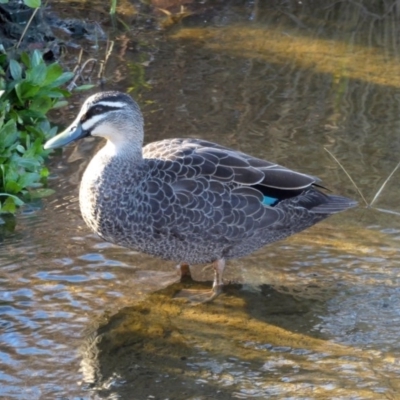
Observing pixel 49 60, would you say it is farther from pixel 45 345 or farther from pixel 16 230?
pixel 45 345

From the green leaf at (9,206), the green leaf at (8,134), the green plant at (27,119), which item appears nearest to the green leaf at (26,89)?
the green plant at (27,119)

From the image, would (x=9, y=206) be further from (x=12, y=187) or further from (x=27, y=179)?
(x=27, y=179)

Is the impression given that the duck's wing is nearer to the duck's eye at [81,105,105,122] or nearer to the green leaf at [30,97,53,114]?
the duck's eye at [81,105,105,122]

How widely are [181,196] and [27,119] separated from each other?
2.45 m

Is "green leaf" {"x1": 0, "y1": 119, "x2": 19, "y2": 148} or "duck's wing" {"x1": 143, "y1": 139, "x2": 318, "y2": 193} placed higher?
"duck's wing" {"x1": 143, "y1": 139, "x2": 318, "y2": 193}

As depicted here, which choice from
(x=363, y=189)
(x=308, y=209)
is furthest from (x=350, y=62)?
(x=308, y=209)

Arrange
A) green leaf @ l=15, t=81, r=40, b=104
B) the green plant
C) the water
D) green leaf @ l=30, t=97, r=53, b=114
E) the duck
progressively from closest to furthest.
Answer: the water, the duck, the green plant, green leaf @ l=15, t=81, r=40, b=104, green leaf @ l=30, t=97, r=53, b=114

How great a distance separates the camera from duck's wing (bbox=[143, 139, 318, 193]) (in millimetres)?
5633

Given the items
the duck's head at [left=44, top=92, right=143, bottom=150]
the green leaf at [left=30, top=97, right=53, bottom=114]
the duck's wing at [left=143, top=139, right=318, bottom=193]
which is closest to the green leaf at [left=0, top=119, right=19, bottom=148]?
the green leaf at [left=30, top=97, right=53, bottom=114]

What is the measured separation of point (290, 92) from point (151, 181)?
337 centimetres

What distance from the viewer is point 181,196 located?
5496 mm

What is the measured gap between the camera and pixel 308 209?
19.2 ft

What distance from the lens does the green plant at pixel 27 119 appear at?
6.70 meters

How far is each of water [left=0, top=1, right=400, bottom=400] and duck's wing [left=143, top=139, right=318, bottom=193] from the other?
2.02 feet
